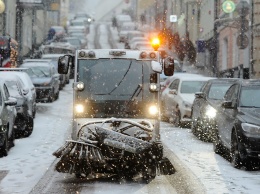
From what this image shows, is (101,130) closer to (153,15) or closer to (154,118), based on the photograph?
(154,118)

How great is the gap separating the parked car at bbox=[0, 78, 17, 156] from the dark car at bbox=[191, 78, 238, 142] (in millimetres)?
4648

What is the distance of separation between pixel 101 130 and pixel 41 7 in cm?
5421

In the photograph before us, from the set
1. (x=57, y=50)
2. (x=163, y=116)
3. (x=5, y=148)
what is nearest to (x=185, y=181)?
(x=5, y=148)

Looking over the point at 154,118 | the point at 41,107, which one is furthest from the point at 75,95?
the point at 41,107

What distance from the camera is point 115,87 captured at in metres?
14.2

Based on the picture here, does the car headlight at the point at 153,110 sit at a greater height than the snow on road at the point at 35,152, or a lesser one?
greater

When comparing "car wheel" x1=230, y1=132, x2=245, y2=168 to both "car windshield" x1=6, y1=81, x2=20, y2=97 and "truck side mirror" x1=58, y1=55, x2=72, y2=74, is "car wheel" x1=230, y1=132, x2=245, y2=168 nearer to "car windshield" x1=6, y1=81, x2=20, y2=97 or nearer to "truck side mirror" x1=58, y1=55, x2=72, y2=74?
"truck side mirror" x1=58, y1=55, x2=72, y2=74

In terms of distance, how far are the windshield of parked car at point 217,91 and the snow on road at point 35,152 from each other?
3.92 meters

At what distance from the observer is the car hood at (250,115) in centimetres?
1351

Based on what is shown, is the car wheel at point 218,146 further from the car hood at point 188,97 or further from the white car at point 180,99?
the car hood at point 188,97

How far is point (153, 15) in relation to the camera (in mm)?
98812

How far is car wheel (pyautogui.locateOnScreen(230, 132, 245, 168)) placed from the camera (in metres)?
13.6

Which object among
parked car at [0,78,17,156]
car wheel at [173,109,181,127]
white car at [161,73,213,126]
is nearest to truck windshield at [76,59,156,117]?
parked car at [0,78,17,156]

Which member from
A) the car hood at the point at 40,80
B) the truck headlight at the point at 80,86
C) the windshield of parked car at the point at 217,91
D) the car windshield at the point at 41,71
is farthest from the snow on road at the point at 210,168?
the car windshield at the point at 41,71
